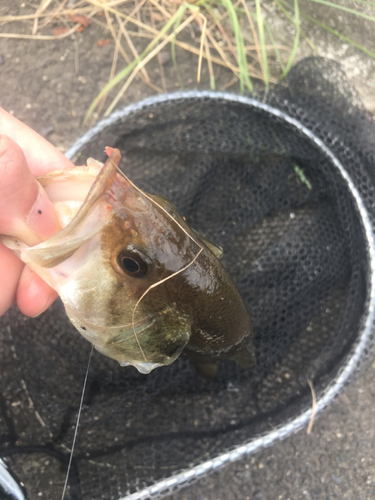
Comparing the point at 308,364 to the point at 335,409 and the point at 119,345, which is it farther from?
the point at 119,345

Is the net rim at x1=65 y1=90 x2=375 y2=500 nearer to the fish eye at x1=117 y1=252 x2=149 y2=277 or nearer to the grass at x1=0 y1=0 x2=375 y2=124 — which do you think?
the grass at x1=0 y1=0 x2=375 y2=124

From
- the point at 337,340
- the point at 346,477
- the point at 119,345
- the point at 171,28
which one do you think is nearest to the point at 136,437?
the point at 119,345

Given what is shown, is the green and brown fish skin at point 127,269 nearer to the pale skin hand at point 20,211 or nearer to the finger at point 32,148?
the pale skin hand at point 20,211

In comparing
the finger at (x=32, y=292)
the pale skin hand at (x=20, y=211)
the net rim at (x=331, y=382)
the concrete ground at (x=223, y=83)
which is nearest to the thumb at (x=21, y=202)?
the pale skin hand at (x=20, y=211)

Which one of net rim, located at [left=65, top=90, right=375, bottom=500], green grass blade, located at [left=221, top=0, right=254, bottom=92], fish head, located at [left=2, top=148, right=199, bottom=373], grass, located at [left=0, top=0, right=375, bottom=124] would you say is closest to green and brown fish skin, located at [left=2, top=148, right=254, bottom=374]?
fish head, located at [left=2, top=148, right=199, bottom=373]

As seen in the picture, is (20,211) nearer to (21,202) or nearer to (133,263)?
(21,202)

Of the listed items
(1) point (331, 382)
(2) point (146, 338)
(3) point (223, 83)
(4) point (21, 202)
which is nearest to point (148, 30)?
(3) point (223, 83)
